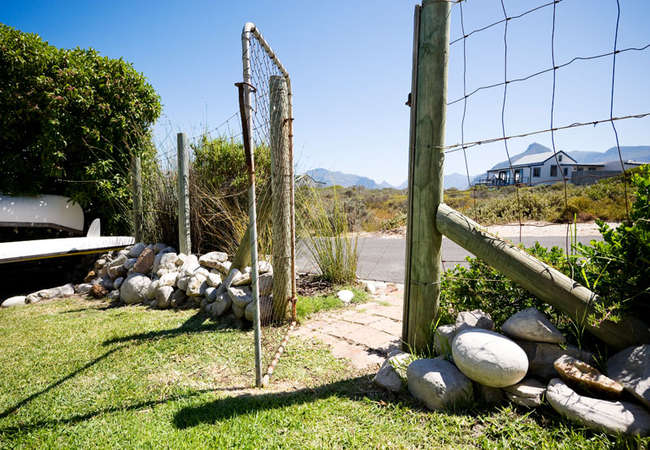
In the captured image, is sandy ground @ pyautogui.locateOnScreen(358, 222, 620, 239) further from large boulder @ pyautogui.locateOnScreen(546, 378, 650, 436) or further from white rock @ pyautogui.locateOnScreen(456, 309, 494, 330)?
large boulder @ pyautogui.locateOnScreen(546, 378, 650, 436)

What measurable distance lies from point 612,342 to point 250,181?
2078 mm

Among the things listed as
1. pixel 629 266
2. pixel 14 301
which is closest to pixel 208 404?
pixel 629 266

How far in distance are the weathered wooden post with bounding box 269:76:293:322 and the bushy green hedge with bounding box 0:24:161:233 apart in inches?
143

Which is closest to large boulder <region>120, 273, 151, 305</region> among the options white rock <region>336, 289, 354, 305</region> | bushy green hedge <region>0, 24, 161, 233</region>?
bushy green hedge <region>0, 24, 161, 233</region>

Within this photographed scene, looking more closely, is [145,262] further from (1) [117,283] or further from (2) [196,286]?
(2) [196,286]

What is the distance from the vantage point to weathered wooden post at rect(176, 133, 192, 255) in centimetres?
454

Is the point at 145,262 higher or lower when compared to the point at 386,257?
higher

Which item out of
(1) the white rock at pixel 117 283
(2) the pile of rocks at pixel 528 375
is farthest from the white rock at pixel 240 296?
(1) the white rock at pixel 117 283

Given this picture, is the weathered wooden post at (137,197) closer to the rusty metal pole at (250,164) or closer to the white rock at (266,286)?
the white rock at (266,286)

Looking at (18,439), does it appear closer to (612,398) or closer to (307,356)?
(307,356)

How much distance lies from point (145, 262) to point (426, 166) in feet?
13.0

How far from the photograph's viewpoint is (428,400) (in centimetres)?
179

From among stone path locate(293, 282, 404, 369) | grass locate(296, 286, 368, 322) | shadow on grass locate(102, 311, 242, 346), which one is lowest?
shadow on grass locate(102, 311, 242, 346)

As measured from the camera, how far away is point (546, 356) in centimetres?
178
